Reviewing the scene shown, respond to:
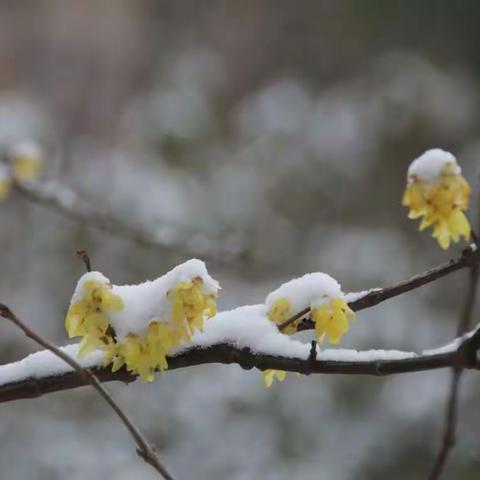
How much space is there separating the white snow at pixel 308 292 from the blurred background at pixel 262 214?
5.93ft

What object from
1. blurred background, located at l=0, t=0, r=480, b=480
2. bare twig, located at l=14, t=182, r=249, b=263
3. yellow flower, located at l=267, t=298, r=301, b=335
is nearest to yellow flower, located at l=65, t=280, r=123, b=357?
yellow flower, located at l=267, t=298, r=301, b=335

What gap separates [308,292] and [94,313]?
0.22 metres

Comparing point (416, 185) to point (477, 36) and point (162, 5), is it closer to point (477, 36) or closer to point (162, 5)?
point (477, 36)

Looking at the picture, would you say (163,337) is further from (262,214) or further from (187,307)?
(262,214)

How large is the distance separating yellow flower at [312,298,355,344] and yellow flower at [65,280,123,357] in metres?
0.20

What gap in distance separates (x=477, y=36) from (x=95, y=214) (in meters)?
2.67

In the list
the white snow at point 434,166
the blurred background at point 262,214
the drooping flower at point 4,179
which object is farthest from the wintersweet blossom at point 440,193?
the drooping flower at point 4,179

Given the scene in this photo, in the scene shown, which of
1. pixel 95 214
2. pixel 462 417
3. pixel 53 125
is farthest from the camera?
pixel 53 125

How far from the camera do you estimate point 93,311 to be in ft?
2.73

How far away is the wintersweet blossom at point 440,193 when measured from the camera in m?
0.86

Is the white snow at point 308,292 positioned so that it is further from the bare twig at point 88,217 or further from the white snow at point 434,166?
the bare twig at point 88,217

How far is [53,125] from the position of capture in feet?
17.6

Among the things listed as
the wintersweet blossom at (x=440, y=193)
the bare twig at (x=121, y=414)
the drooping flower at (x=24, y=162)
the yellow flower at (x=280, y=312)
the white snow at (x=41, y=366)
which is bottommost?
the bare twig at (x=121, y=414)

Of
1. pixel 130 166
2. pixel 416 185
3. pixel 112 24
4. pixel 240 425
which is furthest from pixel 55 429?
pixel 112 24
